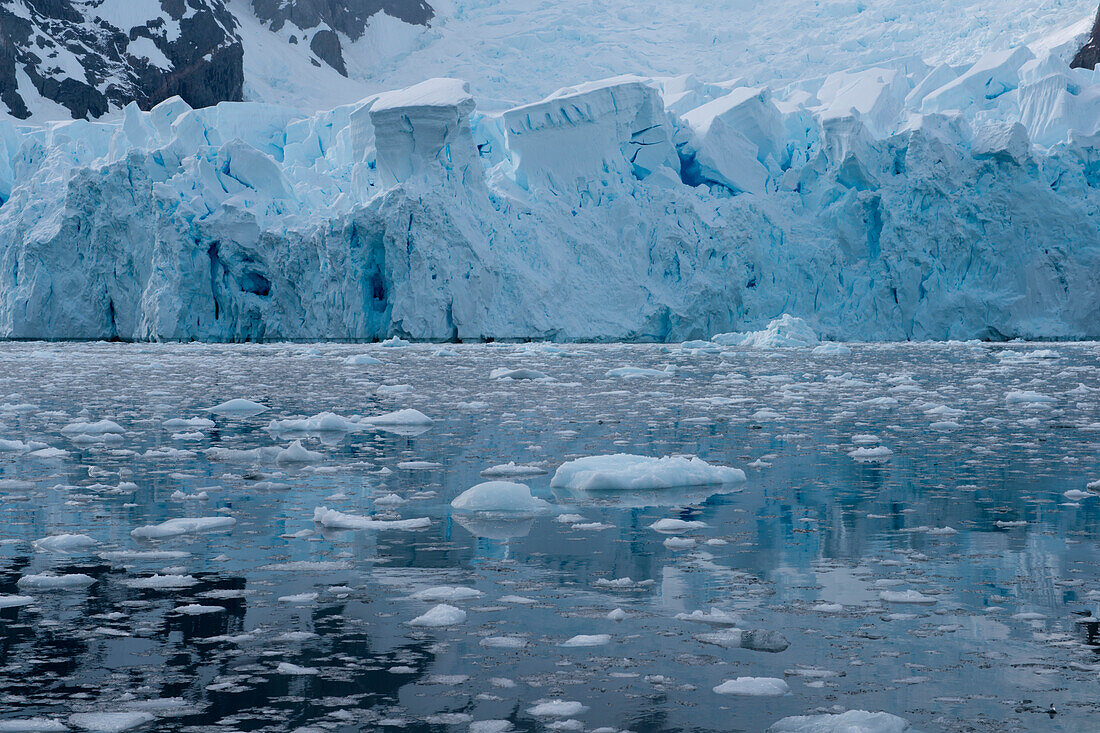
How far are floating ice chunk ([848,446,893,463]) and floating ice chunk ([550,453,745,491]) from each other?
43.7 inches

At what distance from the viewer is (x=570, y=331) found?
912 inches

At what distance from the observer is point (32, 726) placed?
2.07 meters

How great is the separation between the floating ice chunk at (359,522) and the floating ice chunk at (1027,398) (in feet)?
21.4

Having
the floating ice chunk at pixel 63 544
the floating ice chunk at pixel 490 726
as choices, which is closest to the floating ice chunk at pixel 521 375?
the floating ice chunk at pixel 63 544

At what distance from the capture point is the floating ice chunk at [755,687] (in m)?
2.31

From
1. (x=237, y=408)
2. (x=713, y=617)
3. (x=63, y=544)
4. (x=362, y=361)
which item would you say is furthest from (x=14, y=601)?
(x=362, y=361)

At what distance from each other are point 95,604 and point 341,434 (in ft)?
14.3

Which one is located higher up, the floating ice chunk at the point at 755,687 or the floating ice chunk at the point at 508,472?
the floating ice chunk at the point at 508,472

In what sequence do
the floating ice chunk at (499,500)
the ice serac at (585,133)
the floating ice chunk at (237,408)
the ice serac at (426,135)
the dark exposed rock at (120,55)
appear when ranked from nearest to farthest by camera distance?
the floating ice chunk at (499,500), the floating ice chunk at (237,408), the ice serac at (426,135), the ice serac at (585,133), the dark exposed rock at (120,55)

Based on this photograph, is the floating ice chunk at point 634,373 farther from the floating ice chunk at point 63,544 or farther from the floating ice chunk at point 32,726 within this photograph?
the floating ice chunk at point 32,726

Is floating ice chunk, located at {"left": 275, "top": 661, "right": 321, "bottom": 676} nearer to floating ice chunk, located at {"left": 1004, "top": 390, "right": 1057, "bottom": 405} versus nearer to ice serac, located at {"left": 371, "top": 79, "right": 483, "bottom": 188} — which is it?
floating ice chunk, located at {"left": 1004, "top": 390, "right": 1057, "bottom": 405}

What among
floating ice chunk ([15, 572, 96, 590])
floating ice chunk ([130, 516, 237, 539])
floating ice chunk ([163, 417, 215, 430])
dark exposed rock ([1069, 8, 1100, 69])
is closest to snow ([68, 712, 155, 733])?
floating ice chunk ([15, 572, 96, 590])

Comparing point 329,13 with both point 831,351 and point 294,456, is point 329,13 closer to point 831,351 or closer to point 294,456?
point 831,351

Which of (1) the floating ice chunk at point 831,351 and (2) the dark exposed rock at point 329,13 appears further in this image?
(2) the dark exposed rock at point 329,13
